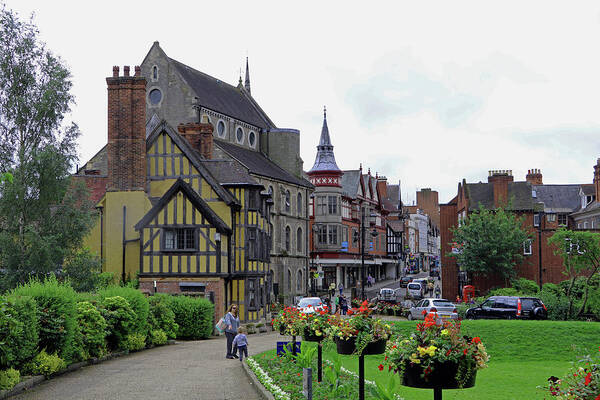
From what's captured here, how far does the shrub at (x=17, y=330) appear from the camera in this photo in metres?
12.8

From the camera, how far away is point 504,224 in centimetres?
4850

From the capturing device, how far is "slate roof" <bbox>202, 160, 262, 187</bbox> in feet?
123

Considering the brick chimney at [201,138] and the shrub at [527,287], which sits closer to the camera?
the brick chimney at [201,138]

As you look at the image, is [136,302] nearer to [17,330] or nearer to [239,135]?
[17,330]

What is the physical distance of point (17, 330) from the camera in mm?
13281

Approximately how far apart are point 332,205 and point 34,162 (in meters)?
47.6

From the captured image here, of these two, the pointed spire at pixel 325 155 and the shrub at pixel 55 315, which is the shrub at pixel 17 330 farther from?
the pointed spire at pixel 325 155

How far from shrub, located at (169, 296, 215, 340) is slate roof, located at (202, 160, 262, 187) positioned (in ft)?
31.1

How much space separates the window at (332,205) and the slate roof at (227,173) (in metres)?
36.6

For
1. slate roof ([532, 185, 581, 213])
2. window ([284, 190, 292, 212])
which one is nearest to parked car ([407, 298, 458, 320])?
window ([284, 190, 292, 212])

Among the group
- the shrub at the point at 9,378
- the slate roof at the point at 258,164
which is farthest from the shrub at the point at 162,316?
the slate roof at the point at 258,164

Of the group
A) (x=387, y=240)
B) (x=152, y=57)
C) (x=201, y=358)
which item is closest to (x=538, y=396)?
(x=201, y=358)

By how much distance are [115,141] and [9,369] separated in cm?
2355

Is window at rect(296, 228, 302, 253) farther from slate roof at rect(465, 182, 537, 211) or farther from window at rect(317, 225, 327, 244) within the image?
slate roof at rect(465, 182, 537, 211)
